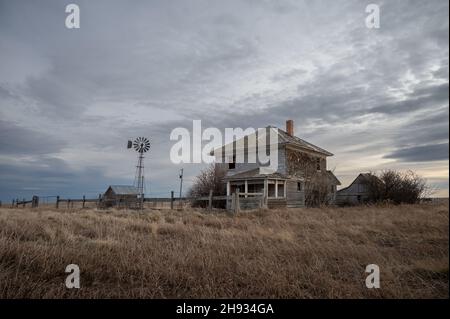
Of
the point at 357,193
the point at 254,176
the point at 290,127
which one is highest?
the point at 290,127

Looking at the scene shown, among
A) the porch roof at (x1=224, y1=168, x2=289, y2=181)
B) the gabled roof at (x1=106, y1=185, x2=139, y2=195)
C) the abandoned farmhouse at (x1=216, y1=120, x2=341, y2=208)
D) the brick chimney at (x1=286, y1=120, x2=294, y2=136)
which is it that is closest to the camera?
the porch roof at (x1=224, y1=168, x2=289, y2=181)

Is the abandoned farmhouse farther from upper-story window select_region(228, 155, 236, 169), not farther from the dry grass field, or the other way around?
the dry grass field

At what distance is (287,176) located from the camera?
81.3 ft

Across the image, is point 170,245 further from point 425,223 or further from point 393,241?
point 425,223

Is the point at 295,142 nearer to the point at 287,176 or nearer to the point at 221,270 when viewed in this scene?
the point at 287,176

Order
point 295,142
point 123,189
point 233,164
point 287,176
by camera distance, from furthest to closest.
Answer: point 123,189 → point 233,164 → point 295,142 → point 287,176

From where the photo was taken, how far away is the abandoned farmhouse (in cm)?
2400

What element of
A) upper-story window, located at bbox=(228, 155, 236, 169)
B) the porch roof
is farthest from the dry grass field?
upper-story window, located at bbox=(228, 155, 236, 169)

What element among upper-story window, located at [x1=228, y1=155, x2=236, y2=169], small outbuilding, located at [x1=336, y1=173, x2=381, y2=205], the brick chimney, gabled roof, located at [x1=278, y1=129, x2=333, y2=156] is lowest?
small outbuilding, located at [x1=336, y1=173, x2=381, y2=205]

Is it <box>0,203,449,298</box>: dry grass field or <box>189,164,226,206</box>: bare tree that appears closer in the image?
<box>0,203,449,298</box>: dry grass field

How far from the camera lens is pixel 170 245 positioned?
6.69 m

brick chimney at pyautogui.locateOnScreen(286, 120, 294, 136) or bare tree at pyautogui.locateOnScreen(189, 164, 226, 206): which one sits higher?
brick chimney at pyautogui.locateOnScreen(286, 120, 294, 136)

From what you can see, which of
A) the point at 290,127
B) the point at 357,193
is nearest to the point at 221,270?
the point at 290,127

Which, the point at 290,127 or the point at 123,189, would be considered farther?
the point at 123,189
